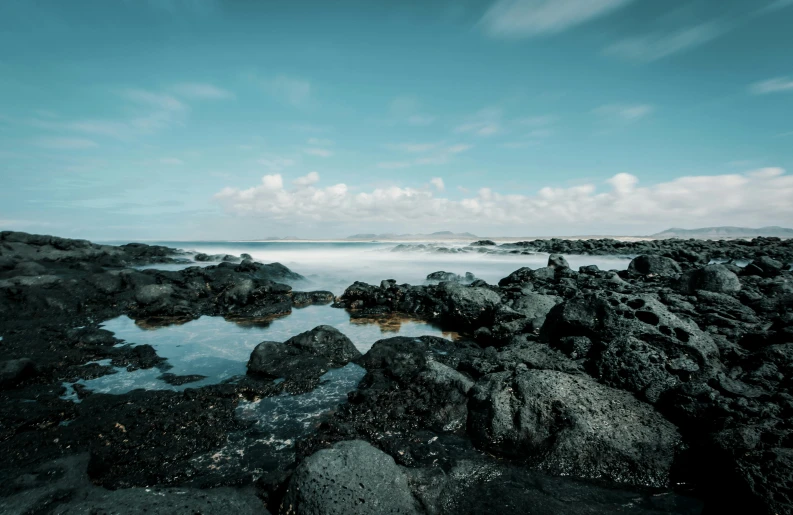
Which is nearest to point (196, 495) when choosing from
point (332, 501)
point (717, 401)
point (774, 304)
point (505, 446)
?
point (332, 501)

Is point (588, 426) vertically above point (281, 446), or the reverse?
point (588, 426)

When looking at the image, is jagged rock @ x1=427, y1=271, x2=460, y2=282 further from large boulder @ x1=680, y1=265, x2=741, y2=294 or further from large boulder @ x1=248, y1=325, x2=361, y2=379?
large boulder @ x1=248, y1=325, x2=361, y2=379

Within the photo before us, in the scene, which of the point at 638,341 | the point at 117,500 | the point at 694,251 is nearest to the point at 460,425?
the point at 638,341

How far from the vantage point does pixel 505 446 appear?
13.9 feet

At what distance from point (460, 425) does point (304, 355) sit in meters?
3.44

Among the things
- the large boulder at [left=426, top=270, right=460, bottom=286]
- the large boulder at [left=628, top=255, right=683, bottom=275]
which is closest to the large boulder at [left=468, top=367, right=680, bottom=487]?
the large boulder at [left=426, top=270, right=460, bottom=286]

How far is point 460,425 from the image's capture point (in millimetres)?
4742

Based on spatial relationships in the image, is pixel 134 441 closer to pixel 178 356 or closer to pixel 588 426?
pixel 178 356

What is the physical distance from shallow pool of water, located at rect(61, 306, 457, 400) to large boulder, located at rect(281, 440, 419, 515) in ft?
12.8

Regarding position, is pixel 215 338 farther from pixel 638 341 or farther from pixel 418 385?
pixel 638 341

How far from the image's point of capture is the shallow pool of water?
21.0ft

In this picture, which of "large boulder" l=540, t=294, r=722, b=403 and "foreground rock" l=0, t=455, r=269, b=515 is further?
"large boulder" l=540, t=294, r=722, b=403

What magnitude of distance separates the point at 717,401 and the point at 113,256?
3181cm

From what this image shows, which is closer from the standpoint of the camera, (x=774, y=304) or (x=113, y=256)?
(x=774, y=304)
